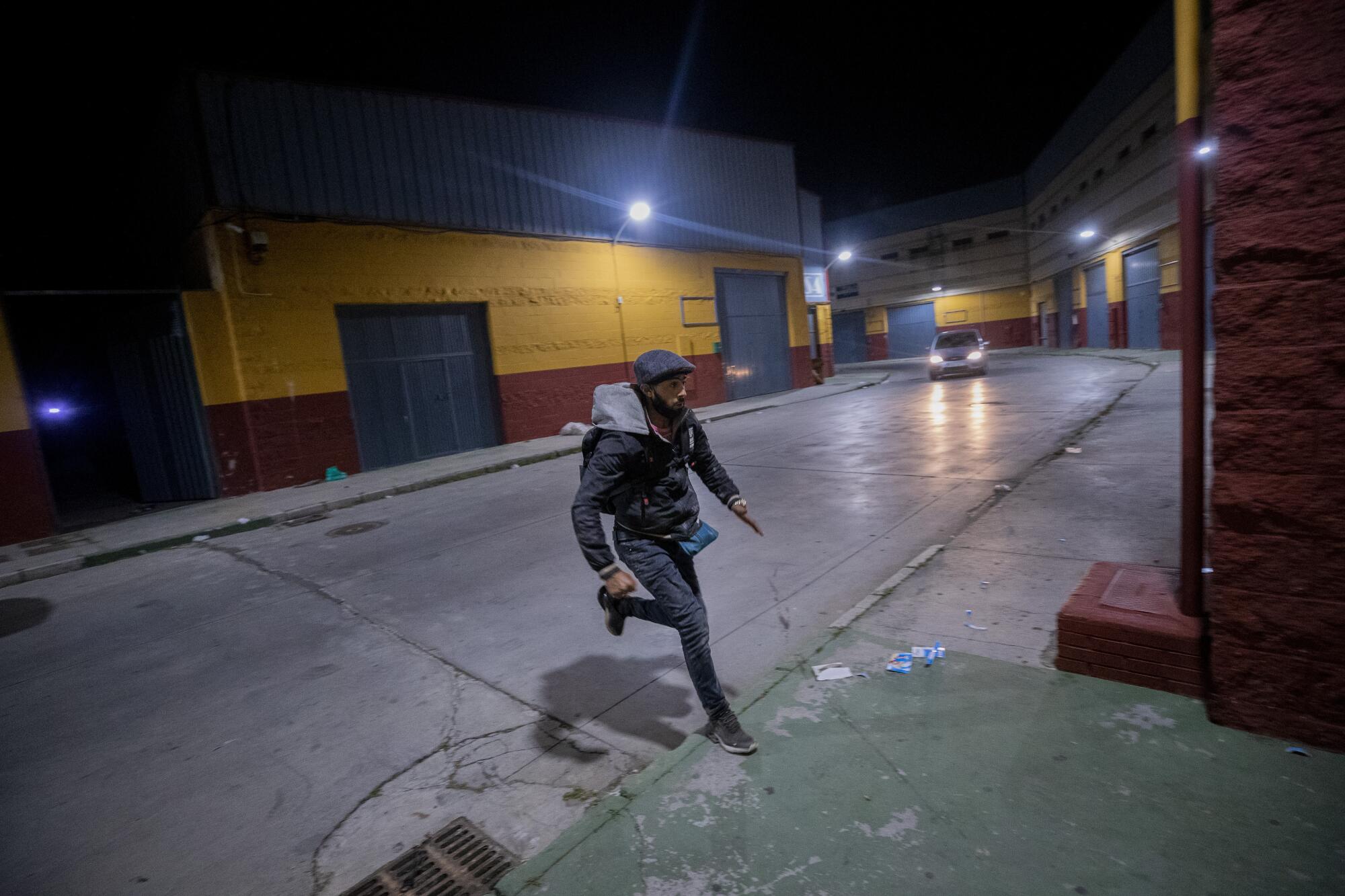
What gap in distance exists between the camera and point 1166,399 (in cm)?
1239

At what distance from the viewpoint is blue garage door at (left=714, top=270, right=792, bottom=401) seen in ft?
70.5

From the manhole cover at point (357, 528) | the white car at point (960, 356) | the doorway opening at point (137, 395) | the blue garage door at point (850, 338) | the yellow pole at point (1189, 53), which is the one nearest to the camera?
the yellow pole at point (1189, 53)

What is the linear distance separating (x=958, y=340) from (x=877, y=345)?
1091 inches

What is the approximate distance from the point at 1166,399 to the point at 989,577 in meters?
10.9

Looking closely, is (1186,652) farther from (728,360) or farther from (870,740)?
(728,360)

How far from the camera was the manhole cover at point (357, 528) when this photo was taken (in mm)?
8297

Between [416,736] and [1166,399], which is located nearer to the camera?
[416,736]

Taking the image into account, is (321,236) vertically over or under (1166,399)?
over

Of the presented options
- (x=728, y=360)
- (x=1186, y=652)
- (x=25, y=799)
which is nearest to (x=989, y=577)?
(x=1186, y=652)

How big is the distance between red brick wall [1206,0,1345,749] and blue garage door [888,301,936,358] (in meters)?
47.1

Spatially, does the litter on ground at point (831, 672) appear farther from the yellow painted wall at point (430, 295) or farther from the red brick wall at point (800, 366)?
the red brick wall at point (800, 366)

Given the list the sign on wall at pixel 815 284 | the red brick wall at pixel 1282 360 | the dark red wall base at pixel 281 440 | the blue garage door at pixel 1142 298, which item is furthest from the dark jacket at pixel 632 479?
Result: the blue garage door at pixel 1142 298

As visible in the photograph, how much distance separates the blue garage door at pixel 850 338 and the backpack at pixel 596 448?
160 ft

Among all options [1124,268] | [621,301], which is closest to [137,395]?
[621,301]
